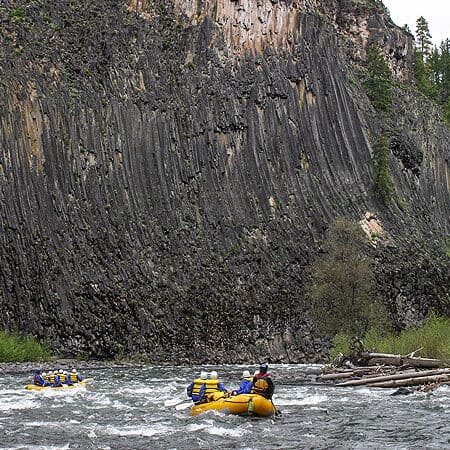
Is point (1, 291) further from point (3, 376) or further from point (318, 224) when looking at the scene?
point (318, 224)

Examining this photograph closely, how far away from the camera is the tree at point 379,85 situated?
7512 cm

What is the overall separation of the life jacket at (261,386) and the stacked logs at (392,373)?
925cm

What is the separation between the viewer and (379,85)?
249 feet

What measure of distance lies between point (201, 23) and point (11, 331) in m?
33.3

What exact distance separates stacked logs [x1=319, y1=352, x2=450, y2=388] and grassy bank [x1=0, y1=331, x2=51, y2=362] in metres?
18.2

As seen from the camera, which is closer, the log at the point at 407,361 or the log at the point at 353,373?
the log at the point at 407,361

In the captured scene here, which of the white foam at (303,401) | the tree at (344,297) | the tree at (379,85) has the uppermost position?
the tree at (379,85)

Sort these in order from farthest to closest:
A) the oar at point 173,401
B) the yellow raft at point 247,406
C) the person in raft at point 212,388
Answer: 1. the oar at point 173,401
2. the person in raft at point 212,388
3. the yellow raft at point 247,406

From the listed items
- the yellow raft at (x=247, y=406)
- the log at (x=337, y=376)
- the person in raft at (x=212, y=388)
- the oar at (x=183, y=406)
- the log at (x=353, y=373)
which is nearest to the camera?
the yellow raft at (x=247, y=406)

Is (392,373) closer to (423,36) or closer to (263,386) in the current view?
(263,386)

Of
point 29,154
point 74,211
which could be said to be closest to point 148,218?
point 74,211

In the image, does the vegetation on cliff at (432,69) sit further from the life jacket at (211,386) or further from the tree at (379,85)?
the life jacket at (211,386)

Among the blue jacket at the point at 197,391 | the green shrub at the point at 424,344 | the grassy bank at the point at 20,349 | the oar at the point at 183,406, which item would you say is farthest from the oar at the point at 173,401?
the grassy bank at the point at 20,349

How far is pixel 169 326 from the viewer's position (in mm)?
51281
